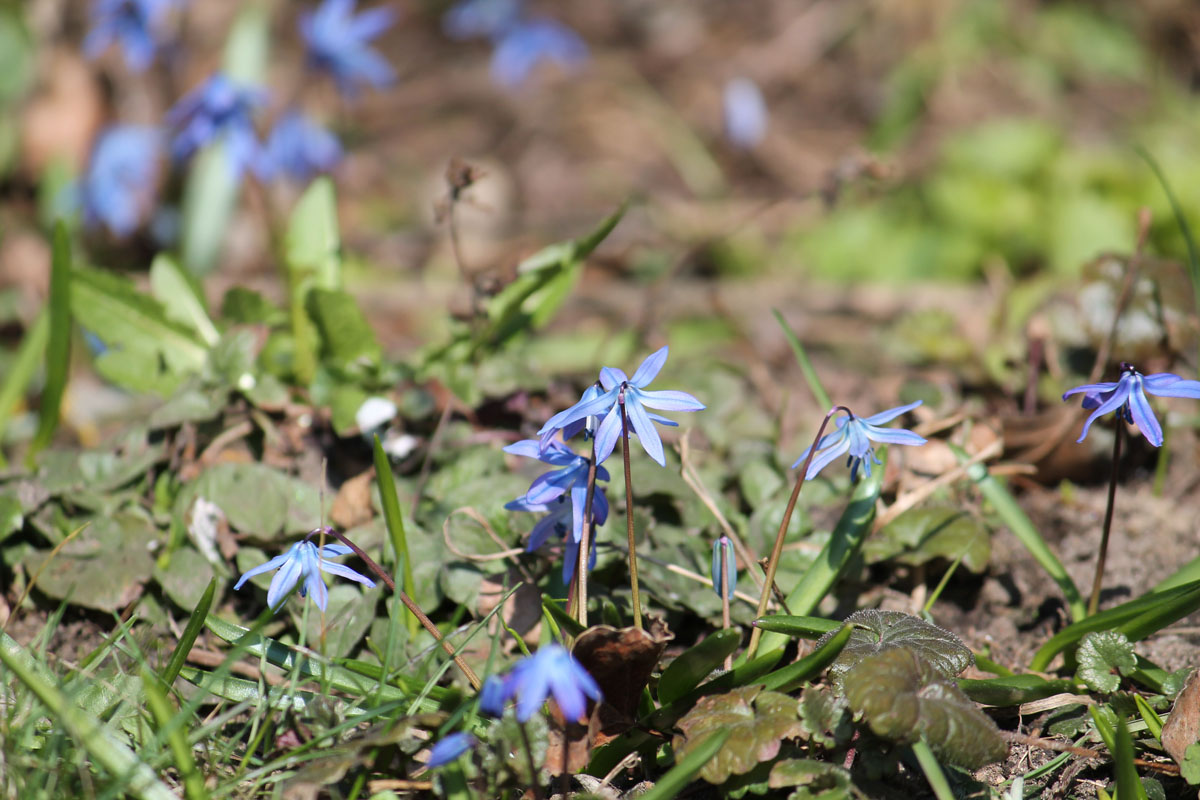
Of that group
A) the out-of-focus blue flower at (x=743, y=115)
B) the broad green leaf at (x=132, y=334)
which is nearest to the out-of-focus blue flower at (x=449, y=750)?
the broad green leaf at (x=132, y=334)

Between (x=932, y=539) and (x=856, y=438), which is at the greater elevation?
(x=856, y=438)

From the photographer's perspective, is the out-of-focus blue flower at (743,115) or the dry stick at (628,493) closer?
the dry stick at (628,493)

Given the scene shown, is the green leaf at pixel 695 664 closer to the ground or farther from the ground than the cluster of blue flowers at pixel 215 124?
closer to the ground

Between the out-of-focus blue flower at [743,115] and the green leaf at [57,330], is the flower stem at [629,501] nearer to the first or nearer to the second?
the green leaf at [57,330]

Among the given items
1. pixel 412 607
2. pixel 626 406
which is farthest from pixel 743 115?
pixel 412 607

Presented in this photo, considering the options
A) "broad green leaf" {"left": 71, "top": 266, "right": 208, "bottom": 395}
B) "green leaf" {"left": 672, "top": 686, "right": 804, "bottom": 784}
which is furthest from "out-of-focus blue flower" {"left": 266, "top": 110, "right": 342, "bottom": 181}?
"green leaf" {"left": 672, "top": 686, "right": 804, "bottom": 784}

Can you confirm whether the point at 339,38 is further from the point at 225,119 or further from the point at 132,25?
the point at 132,25

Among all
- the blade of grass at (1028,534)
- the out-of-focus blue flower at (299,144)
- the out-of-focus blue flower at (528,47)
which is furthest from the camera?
the out-of-focus blue flower at (528,47)
